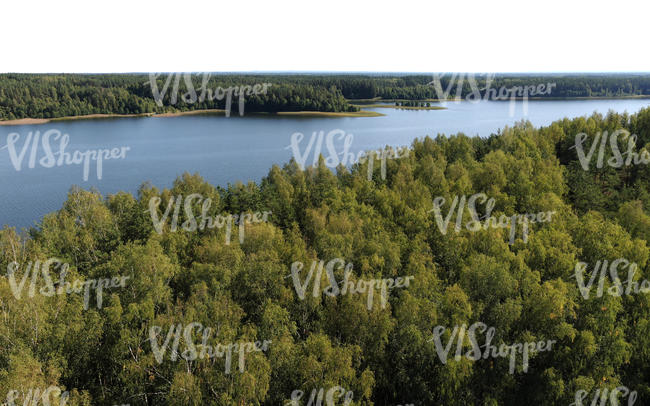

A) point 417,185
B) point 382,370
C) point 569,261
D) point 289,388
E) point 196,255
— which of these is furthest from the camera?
point 417,185

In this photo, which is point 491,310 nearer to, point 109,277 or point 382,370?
point 382,370


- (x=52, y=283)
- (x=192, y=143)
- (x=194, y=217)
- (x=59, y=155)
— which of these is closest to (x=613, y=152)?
(x=194, y=217)

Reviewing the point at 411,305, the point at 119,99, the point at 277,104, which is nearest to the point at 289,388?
the point at 411,305

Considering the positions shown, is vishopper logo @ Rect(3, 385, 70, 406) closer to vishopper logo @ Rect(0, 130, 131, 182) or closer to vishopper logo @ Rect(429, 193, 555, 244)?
vishopper logo @ Rect(429, 193, 555, 244)

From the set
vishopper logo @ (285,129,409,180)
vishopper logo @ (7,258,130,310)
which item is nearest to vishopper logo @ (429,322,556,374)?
vishopper logo @ (7,258,130,310)

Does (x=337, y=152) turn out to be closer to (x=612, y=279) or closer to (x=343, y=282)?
(x=343, y=282)

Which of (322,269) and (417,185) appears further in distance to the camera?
(417,185)
